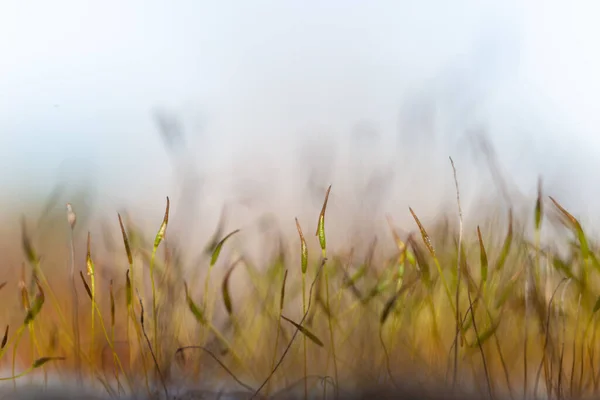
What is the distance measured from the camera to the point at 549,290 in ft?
2.69

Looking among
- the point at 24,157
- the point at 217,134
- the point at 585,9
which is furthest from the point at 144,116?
the point at 585,9

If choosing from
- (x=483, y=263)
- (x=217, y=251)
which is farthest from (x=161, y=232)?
(x=483, y=263)

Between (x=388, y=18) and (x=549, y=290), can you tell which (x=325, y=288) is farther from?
(x=388, y=18)

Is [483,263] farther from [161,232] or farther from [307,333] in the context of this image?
[161,232]

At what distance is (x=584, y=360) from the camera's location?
32.4 inches

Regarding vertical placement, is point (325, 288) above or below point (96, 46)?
below

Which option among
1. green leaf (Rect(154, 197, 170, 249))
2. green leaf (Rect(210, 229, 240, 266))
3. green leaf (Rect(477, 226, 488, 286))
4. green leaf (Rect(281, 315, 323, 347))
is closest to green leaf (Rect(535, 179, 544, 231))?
green leaf (Rect(477, 226, 488, 286))

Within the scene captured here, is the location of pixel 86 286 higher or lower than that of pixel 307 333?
higher

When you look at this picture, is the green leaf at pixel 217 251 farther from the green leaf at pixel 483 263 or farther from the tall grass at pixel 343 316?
the green leaf at pixel 483 263

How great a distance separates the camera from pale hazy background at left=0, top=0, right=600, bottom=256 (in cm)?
87

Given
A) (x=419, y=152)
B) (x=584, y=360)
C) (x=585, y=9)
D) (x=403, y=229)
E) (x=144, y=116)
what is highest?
(x=585, y=9)

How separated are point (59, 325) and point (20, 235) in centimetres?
19

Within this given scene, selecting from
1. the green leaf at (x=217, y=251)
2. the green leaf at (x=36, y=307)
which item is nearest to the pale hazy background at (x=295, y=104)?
the green leaf at (x=217, y=251)

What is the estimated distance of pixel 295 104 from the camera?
34.9 inches
